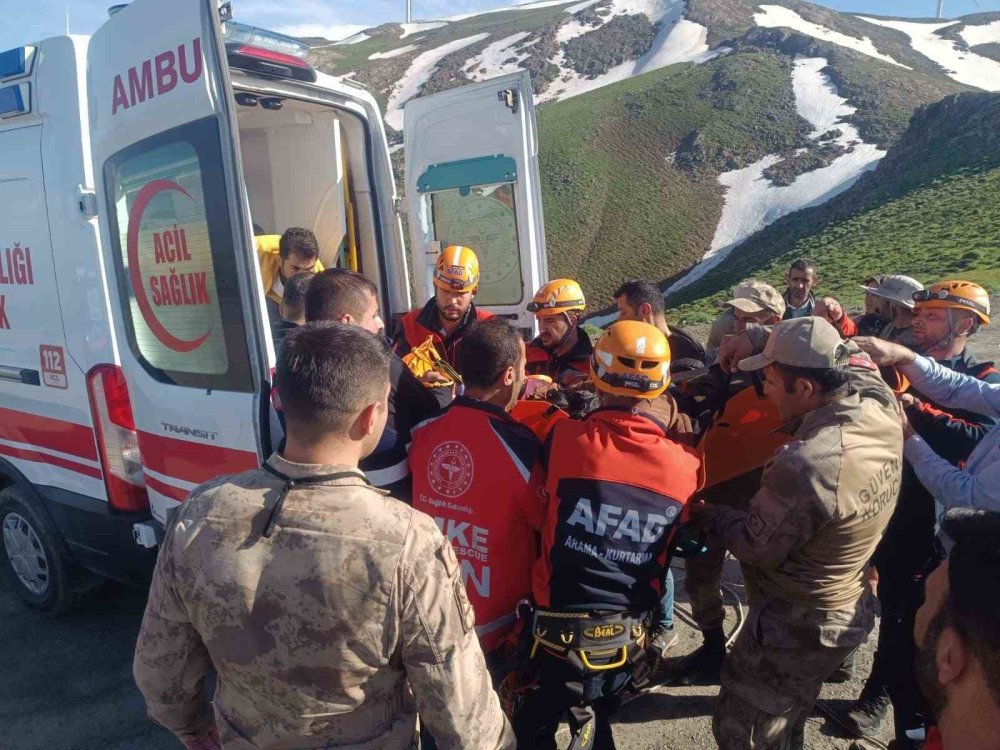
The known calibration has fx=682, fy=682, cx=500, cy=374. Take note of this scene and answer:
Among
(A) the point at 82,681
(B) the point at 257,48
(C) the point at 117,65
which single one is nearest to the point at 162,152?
(C) the point at 117,65

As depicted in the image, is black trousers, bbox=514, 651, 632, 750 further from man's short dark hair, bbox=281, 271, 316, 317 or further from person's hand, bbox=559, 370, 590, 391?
man's short dark hair, bbox=281, 271, 316, 317

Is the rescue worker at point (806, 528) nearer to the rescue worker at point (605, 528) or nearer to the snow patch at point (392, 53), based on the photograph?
the rescue worker at point (605, 528)

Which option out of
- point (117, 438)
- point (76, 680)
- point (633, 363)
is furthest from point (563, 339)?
point (76, 680)

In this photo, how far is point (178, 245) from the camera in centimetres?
267

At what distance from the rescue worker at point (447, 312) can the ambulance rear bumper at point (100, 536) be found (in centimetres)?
164

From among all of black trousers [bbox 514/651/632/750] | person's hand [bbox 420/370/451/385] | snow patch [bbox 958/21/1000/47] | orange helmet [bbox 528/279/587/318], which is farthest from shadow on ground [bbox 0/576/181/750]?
snow patch [bbox 958/21/1000/47]

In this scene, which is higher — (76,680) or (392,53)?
(392,53)

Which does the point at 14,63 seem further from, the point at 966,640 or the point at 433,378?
the point at 966,640

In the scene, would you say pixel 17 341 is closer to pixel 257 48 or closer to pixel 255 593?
pixel 257 48

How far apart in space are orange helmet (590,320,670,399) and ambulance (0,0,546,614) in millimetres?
1229

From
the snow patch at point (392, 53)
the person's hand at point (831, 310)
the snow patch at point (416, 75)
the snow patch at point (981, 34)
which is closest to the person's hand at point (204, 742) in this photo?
the person's hand at point (831, 310)

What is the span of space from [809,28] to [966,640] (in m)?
88.1

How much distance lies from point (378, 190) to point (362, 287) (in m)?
1.75

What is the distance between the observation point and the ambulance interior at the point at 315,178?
435 centimetres
